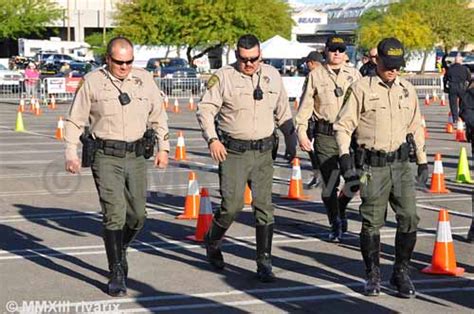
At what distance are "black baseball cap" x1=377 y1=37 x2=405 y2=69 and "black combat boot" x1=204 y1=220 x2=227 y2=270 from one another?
209 centimetres

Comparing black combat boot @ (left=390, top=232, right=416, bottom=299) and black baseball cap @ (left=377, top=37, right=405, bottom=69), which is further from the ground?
black baseball cap @ (left=377, top=37, right=405, bottom=69)

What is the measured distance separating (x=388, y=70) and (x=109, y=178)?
2.29 metres

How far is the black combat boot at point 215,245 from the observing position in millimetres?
8430

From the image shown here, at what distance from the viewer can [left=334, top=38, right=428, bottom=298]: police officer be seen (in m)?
7.48

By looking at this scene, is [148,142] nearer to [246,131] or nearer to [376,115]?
[246,131]

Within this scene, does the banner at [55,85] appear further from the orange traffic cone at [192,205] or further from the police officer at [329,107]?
the police officer at [329,107]

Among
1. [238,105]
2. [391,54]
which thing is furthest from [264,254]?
[391,54]

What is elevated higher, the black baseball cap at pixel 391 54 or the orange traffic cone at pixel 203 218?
the black baseball cap at pixel 391 54

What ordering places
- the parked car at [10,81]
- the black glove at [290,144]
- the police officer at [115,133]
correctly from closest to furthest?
the police officer at [115,133] → the black glove at [290,144] → the parked car at [10,81]

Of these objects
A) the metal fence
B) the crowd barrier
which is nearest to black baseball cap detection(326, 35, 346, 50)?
the crowd barrier

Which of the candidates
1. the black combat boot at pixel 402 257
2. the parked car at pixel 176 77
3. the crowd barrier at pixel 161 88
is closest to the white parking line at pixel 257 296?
the black combat boot at pixel 402 257

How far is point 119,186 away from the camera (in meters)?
7.66

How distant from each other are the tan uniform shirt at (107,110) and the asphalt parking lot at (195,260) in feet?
4.09

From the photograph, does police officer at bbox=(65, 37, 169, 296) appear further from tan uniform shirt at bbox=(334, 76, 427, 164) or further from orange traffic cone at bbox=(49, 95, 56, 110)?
orange traffic cone at bbox=(49, 95, 56, 110)
